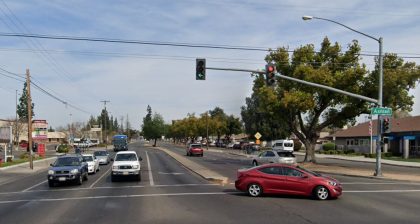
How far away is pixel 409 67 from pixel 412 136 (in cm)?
2158

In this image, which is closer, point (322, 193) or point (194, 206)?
point (194, 206)

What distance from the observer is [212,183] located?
25.6 meters

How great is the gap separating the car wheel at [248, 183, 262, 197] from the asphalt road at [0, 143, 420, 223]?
36 cm

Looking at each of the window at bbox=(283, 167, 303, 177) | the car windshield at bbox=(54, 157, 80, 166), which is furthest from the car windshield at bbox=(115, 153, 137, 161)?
the window at bbox=(283, 167, 303, 177)

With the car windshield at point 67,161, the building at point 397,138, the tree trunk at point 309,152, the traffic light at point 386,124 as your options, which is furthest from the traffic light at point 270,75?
the building at point 397,138

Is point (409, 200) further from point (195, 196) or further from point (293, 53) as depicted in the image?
point (293, 53)

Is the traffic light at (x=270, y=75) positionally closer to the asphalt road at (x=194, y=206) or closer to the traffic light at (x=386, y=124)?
the asphalt road at (x=194, y=206)

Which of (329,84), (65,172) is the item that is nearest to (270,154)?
(329,84)

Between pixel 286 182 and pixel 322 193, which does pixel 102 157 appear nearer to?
pixel 286 182

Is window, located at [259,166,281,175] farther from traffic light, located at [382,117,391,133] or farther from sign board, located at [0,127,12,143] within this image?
sign board, located at [0,127,12,143]

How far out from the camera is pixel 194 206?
16047 mm

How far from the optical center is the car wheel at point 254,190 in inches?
751

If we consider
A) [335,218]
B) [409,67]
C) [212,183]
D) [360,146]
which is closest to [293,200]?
[335,218]

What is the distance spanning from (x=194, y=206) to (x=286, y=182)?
4.35m
